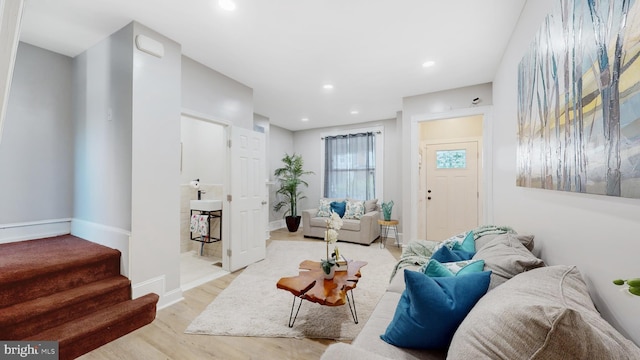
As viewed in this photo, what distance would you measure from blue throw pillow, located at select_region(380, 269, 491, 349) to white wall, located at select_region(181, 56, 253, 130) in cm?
291

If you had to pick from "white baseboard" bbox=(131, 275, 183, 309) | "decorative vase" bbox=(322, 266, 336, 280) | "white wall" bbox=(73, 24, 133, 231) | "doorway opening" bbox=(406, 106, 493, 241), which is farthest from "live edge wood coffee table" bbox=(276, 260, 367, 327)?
"doorway opening" bbox=(406, 106, 493, 241)

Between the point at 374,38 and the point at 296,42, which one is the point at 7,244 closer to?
the point at 296,42

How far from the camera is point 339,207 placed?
5.41 m

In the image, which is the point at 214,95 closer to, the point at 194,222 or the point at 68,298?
the point at 194,222

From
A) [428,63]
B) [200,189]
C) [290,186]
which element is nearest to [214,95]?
[200,189]

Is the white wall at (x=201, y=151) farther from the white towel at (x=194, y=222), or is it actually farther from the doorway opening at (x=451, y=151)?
the doorway opening at (x=451, y=151)

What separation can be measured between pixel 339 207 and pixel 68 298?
424cm

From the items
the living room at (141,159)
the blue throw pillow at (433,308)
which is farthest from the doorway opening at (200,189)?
the blue throw pillow at (433,308)

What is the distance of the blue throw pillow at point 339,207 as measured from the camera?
17.6 ft

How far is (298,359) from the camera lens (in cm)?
173

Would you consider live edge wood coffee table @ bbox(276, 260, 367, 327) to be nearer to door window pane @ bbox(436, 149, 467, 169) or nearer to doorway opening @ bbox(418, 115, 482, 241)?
doorway opening @ bbox(418, 115, 482, 241)

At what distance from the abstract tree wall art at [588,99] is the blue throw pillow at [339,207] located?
3.95m

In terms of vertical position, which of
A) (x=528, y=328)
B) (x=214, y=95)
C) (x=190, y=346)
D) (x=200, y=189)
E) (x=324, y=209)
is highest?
(x=214, y=95)

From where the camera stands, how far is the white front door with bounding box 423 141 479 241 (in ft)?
15.0
